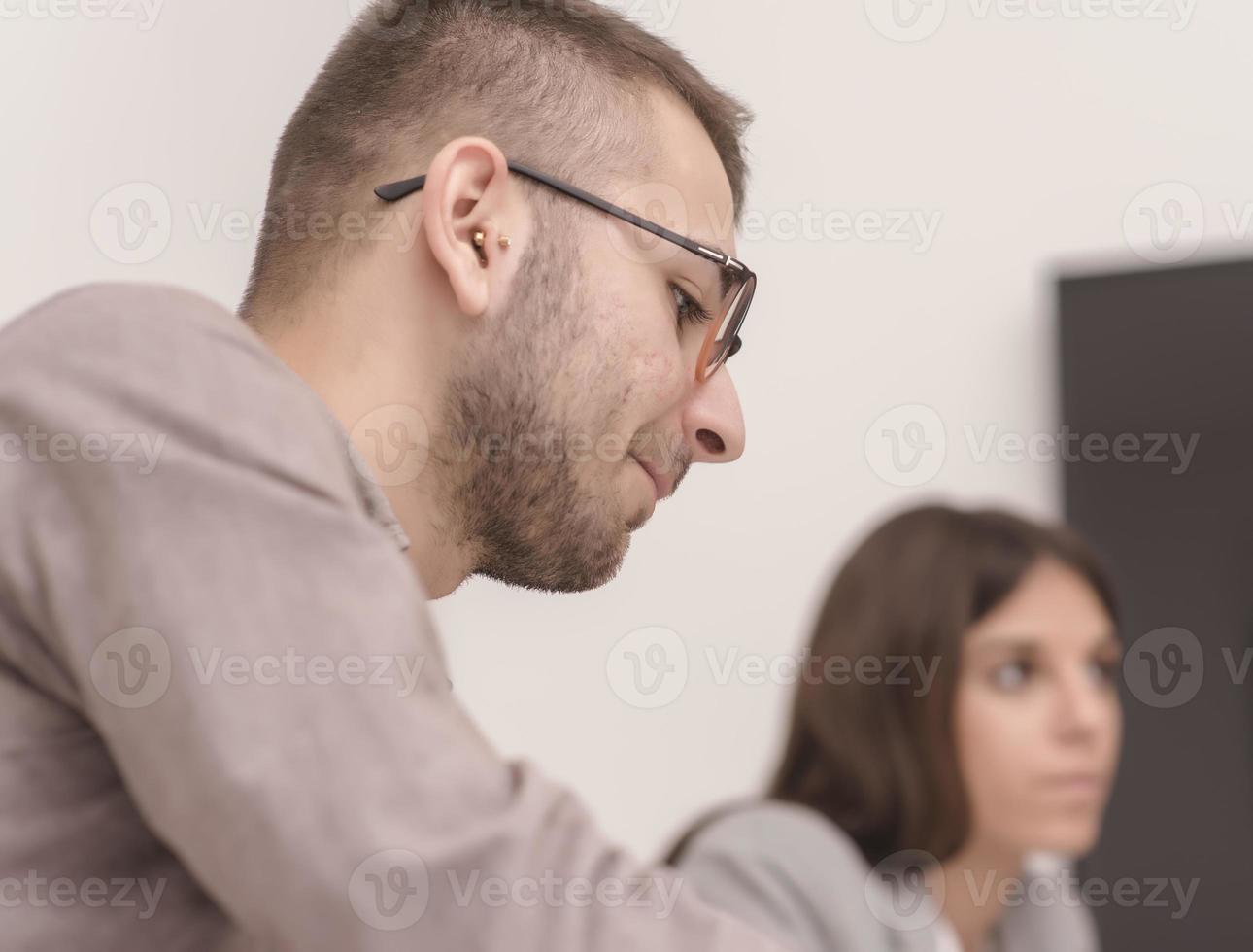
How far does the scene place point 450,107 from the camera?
775 mm

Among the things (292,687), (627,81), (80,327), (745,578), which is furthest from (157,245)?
(292,687)

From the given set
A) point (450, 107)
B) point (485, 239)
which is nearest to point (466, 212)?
point (485, 239)

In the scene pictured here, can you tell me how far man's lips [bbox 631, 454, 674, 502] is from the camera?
74 centimetres

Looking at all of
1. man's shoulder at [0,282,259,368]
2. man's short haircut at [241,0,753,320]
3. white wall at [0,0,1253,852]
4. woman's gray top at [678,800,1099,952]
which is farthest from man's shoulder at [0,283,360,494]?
white wall at [0,0,1253,852]

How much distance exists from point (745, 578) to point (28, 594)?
1.20 meters

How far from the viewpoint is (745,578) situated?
1579 mm

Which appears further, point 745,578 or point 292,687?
point 745,578

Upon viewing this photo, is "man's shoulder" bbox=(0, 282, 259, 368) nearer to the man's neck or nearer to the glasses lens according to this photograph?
the man's neck

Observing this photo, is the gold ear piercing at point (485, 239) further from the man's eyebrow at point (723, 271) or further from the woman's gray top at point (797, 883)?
the woman's gray top at point (797, 883)

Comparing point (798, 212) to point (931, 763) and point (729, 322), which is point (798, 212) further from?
point (931, 763)

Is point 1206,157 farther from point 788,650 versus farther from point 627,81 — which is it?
point 627,81

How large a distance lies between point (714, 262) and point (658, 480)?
128mm

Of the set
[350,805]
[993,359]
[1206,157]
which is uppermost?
[1206,157]

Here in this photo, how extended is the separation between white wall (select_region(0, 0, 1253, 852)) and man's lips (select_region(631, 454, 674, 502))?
67 cm
